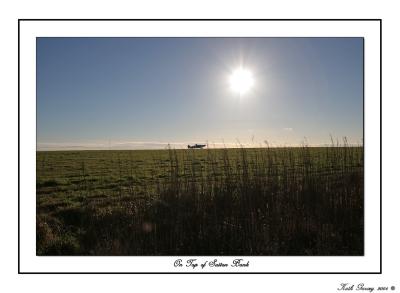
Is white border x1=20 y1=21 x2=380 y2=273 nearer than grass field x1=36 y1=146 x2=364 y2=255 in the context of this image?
Yes

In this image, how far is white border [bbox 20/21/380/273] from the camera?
3252 millimetres
